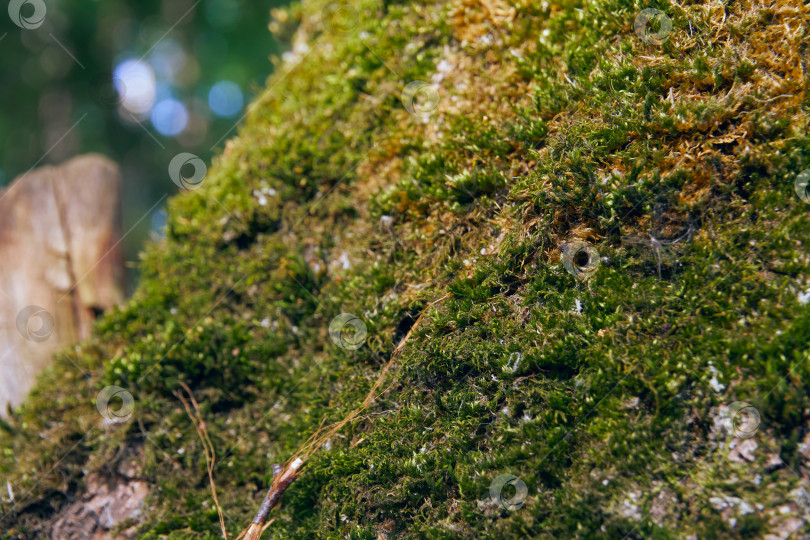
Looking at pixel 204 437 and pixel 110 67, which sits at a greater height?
pixel 110 67

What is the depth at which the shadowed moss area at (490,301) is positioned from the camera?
229 cm

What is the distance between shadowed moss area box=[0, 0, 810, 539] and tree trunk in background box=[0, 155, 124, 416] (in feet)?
3.38

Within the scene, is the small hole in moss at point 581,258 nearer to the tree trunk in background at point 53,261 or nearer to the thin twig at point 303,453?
the thin twig at point 303,453

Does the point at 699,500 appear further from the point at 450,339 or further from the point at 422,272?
the point at 422,272

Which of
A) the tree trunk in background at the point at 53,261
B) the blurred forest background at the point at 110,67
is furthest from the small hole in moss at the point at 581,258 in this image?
the blurred forest background at the point at 110,67

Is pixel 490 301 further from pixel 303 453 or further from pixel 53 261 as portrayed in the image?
pixel 53 261

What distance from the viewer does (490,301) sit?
2848 mm

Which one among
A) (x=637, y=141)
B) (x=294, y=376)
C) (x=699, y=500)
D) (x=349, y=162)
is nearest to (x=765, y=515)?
(x=699, y=500)

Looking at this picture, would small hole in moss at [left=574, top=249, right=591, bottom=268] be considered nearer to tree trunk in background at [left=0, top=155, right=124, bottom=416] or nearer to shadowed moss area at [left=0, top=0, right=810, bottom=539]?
shadowed moss area at [left=0, top=0, right=810, bottom=539]

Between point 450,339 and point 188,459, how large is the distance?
195cm

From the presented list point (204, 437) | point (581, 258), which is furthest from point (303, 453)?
point (581, 258)

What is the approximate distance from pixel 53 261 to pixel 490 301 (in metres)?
4.66

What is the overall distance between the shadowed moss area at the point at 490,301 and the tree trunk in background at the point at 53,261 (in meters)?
1.03

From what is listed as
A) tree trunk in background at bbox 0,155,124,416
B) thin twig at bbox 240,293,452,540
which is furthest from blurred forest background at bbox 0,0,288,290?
thin twig at bbox 240,293,452,540
